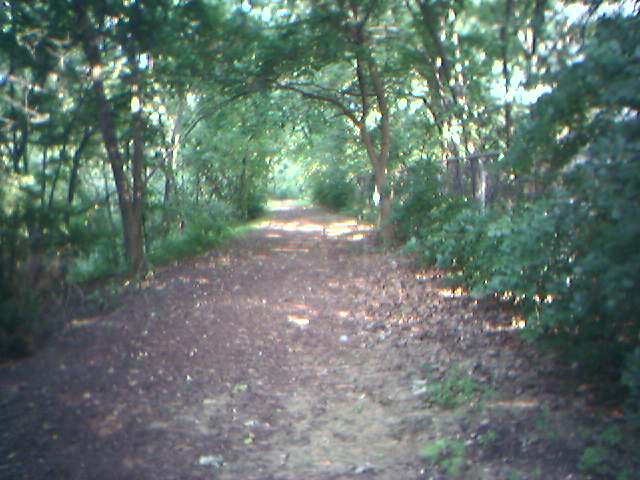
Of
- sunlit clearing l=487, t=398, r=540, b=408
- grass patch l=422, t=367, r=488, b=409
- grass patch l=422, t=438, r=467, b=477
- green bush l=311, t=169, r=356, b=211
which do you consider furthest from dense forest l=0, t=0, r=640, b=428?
green bush l=311, t=169, r=356, b=211

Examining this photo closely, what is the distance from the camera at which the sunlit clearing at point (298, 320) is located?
10352 millimetres

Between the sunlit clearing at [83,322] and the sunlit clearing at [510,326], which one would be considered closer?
the sunlit clearing at [510,326]

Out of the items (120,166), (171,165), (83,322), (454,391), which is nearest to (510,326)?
(454,391)

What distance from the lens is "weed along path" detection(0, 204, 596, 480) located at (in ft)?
17.9

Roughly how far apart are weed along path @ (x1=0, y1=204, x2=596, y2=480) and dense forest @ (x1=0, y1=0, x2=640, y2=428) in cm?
66

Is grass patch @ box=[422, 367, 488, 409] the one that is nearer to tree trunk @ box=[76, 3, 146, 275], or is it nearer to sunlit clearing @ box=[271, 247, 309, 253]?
tree trunk @ box=[76, 3, 146, 275]

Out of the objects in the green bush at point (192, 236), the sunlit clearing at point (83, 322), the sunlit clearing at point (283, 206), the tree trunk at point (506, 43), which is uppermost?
the tree trunk at point (506, 43)

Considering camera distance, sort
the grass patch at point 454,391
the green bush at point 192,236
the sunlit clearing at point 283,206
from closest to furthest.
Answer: the grass patch at point 454,391 < the green bush at point 192,236 < the sunlit clearing at point 283,206

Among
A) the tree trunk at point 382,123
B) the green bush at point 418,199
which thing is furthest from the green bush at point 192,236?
the green bush at point 418,199

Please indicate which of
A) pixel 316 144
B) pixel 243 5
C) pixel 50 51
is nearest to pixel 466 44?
pixel 243 5

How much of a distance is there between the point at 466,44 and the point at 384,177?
586 centimetres

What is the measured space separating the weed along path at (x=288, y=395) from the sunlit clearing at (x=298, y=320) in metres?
0.03

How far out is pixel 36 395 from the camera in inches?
297

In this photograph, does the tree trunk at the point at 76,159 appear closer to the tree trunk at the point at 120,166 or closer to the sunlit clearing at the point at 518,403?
the tree trunk at the point at 120,166
